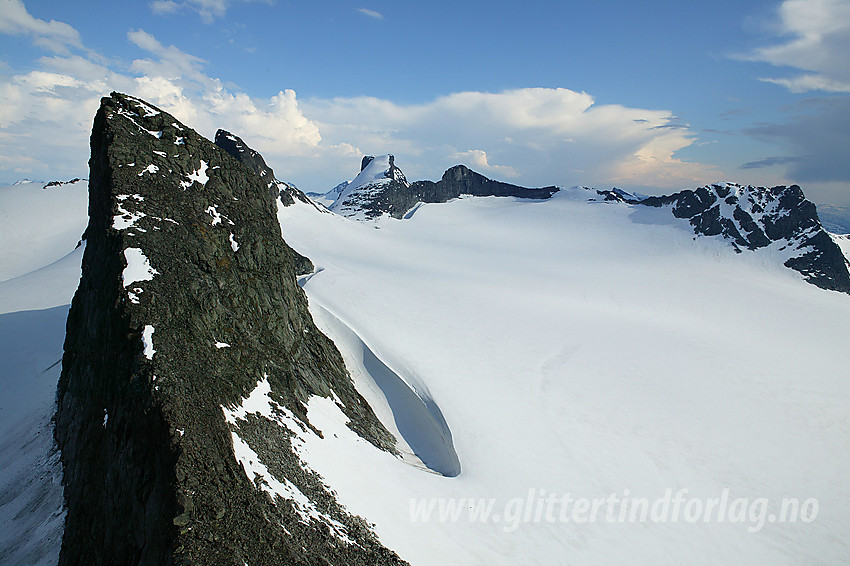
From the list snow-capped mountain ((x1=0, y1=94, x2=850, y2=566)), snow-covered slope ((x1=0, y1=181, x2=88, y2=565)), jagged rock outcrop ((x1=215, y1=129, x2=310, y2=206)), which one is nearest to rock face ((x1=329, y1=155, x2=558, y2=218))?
jagged rock outcrop ((x1=215, y1=129, x2=310, y2=206))

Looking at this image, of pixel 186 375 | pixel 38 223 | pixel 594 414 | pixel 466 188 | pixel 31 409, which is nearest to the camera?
pixel 186 375

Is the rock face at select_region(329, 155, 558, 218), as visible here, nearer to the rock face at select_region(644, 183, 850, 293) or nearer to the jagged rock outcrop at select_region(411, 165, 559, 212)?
the jagged rock outcrop at select_region(411, 165, 559, 212)

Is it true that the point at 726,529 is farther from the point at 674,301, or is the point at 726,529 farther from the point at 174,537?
the point at 674,301

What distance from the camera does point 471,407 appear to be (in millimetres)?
21609

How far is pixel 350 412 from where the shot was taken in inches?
734

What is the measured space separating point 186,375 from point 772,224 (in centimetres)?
9004

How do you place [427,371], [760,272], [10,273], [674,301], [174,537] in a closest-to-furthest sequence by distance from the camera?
1. [174,537]
2. [427,371]
3. [10,273]
4. [674,301]
5. [760,272]

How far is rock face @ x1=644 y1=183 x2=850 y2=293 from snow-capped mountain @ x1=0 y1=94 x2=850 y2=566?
108ft

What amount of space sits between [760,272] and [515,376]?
5787 centimetres

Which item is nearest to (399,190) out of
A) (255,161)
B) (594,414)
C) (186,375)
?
(255,161)

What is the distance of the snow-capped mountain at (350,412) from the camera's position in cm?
951

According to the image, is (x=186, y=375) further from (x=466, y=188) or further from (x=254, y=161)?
(x=466, y=188)

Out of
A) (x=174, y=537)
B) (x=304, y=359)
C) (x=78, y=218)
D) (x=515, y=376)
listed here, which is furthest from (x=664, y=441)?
(x=78, y=218)

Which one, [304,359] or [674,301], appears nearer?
[304,359]
